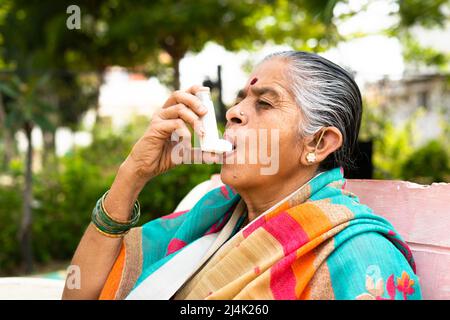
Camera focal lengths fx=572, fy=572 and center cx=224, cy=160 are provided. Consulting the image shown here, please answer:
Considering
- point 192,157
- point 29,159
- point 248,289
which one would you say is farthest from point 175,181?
point 248,289

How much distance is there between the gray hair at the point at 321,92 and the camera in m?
1.89

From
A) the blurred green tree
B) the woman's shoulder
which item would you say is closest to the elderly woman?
the woman's shoulder

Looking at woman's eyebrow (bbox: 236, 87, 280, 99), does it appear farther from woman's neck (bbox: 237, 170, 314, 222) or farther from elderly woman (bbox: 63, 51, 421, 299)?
woman's neck (bbox: 237, 170, 314, 222)

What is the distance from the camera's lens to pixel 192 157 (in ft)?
6.53

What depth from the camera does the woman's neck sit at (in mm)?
1949

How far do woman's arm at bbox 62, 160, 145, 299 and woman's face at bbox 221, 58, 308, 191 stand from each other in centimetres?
34

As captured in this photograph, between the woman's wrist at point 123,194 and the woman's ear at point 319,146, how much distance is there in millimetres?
587

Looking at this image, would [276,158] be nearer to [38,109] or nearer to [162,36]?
[38,109]

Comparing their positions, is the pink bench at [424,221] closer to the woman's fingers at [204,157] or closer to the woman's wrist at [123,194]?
the woman's fingers at [204,157]

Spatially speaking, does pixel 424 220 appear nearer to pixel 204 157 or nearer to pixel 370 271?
pixel 370 271

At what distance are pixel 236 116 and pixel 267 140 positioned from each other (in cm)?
14

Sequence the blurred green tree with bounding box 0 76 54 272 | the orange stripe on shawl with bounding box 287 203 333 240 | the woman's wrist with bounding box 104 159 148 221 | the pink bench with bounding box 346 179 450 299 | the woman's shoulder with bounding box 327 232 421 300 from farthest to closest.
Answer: the blurred green tree with bounding box 0 76 54 272 → the woman's wrist with bounding box 104 159 148 221 → the pink bench with bounding box 346 179 450 299 → the orange stripe on shawl with bounding box 287 203 333 240 → the woman's shoulder with bounding box 327 232 421 300

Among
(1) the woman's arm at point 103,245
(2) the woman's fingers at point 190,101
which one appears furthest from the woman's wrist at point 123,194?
(2) the woman's fingers at point 190,101
